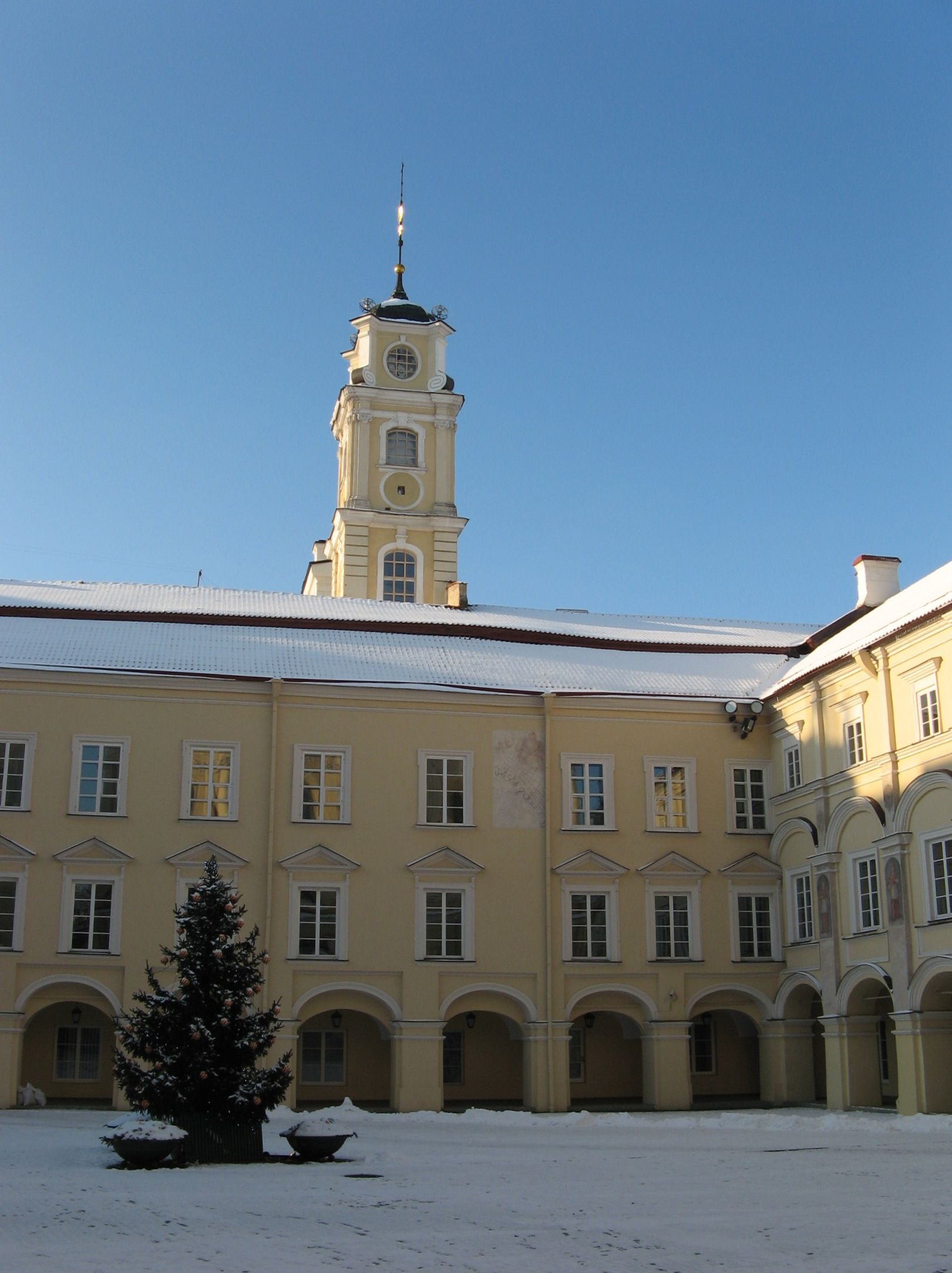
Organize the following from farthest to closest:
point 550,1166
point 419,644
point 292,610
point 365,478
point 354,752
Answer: point 365,478, point 292,610, point 419,644, point 354,752, point 550,1166

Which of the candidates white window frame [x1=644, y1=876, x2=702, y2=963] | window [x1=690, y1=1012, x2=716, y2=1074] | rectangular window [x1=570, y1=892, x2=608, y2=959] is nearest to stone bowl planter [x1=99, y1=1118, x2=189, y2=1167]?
rectangular window [x1=570, y1=892, x2=608, y2=959]

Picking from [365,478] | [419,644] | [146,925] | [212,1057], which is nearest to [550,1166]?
[212,1057]

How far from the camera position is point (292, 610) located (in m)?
38.5

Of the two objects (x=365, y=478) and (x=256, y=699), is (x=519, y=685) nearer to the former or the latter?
(x=256, y=699)

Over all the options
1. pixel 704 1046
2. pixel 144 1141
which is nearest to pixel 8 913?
pixel 144 1141

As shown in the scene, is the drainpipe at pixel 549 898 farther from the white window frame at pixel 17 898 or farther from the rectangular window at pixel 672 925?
the white window frame at pixel 17 898

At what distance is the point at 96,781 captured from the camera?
32031 mm

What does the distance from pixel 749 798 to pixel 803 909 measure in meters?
2.96

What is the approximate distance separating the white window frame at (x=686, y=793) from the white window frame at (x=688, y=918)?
1.11m

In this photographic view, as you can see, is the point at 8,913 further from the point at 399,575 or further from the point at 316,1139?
the point at 399,575

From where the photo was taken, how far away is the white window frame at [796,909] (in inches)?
1276

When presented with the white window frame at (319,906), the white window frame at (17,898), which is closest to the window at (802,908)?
the white window frame at (319,906)

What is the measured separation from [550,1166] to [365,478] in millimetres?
35406

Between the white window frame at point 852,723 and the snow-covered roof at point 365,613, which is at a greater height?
the snow-covered roof at point 365,613
